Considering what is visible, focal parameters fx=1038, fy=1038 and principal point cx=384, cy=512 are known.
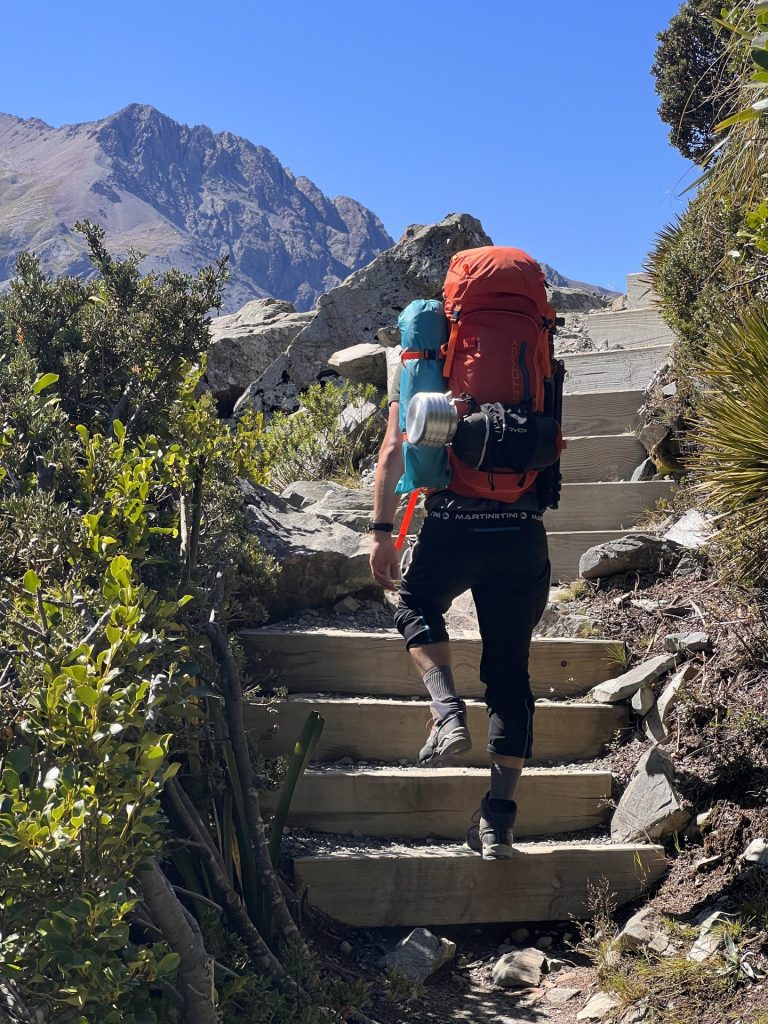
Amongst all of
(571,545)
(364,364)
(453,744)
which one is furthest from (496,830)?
(364,364)

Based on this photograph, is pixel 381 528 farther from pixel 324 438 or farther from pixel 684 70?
pixel 684 70

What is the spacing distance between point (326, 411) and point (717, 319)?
3.25 m

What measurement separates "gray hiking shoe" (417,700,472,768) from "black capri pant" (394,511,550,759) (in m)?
0.24

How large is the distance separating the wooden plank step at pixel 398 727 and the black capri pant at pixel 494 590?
0.66 meters

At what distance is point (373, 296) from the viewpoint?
948cm

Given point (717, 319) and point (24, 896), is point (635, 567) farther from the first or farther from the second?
point (24, 896)

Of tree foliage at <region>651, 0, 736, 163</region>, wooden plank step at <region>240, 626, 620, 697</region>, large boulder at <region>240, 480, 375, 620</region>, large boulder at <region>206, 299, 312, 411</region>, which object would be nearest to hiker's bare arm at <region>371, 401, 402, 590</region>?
wooden plank step at <region>240, 626, 620, 697</region>

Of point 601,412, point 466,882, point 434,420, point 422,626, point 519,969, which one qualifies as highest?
point 601,412

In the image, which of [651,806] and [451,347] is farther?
[651,806]


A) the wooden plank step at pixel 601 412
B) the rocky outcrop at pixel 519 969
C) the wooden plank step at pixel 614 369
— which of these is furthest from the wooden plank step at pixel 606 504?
the rocky outcrop at pixel 519 969

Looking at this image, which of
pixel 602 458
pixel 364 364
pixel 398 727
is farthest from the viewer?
pixel 364 364

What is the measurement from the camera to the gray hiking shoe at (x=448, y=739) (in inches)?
132

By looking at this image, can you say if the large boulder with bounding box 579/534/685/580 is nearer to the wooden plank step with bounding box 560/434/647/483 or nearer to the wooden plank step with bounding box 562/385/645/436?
the wooden plank step with bounding box 560/434/647/483

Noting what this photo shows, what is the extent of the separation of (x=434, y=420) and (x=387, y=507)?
52 cm
